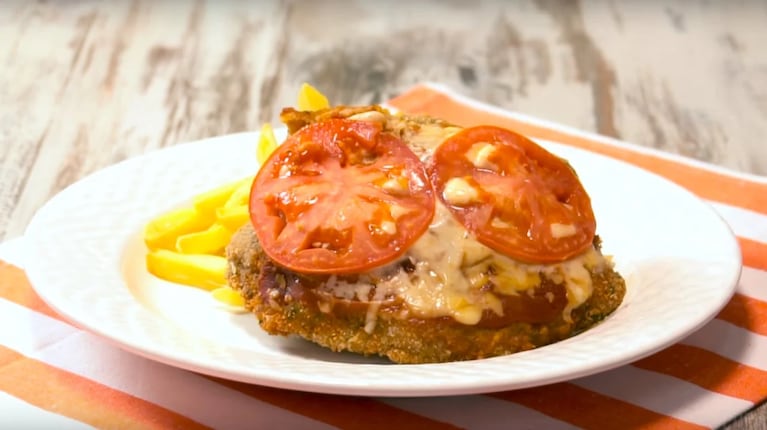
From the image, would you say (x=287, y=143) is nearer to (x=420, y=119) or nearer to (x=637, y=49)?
(x=420, y=119)

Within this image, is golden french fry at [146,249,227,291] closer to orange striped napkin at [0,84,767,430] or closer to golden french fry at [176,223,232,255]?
golden french fry at [176,223,232,255]

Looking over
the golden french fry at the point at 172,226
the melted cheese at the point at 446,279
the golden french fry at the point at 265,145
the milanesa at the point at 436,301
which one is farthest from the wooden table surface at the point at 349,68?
the melted cheese at the point at 446,279

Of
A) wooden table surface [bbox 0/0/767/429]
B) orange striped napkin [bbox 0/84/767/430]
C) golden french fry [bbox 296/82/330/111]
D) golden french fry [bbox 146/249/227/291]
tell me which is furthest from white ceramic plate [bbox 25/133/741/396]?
wooden table surface [bbox 0/0/767/429]

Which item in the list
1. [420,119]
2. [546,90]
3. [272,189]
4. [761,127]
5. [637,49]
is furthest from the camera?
[637,49]

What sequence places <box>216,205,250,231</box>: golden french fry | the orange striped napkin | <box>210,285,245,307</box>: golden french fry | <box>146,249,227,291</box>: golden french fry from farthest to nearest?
<box>216,205,250,231</box>: golden french fry → <box>146,249,227,291</box>: golden french fry → <box>210,285,245,307</box>: golden french fry → the orange striped napkin

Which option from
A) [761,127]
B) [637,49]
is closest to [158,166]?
[761,127]

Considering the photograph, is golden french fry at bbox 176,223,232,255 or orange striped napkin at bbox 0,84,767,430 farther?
golden french fry at bbox 176,223,232,255

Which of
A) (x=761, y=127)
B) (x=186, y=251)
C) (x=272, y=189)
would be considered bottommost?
(x=761, y=127)
